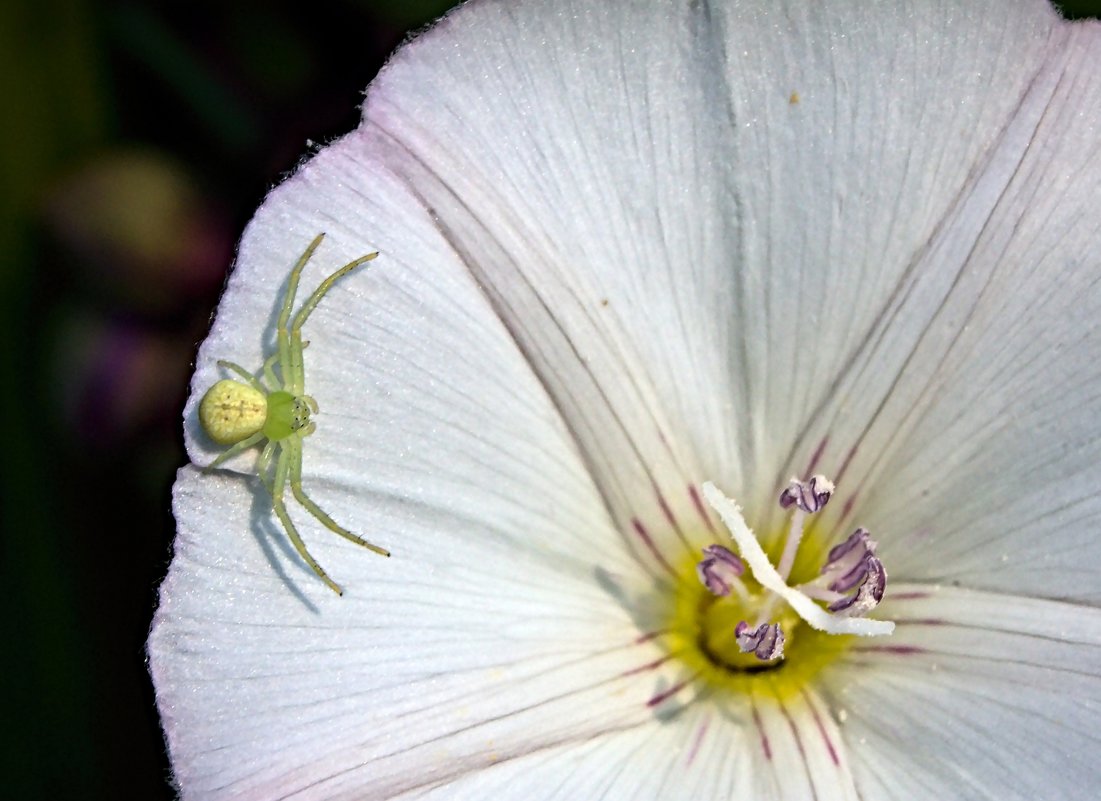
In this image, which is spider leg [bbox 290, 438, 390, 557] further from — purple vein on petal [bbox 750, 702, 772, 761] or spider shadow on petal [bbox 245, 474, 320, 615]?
purple vein on petal [bbox 750, 702, 772, 761]

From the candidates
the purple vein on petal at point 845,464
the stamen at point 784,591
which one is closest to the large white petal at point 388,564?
the stamen at point 784,591

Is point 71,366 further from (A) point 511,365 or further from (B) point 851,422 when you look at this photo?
(B) point 851,422

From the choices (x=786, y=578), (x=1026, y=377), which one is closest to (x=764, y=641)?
(x=786, y=578)

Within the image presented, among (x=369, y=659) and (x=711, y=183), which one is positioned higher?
(x=711, y=183)

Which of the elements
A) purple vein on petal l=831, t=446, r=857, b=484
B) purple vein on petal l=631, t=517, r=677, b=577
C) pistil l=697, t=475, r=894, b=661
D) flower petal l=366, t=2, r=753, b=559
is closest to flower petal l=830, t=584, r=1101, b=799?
pistil l=697, t=475, r=894, b=661

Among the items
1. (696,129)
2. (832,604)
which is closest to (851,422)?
(832,604)

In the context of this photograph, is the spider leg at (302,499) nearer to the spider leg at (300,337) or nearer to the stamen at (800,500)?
the spider leg at (300,337)

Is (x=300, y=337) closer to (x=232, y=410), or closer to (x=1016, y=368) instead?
(x=232, y=410)
